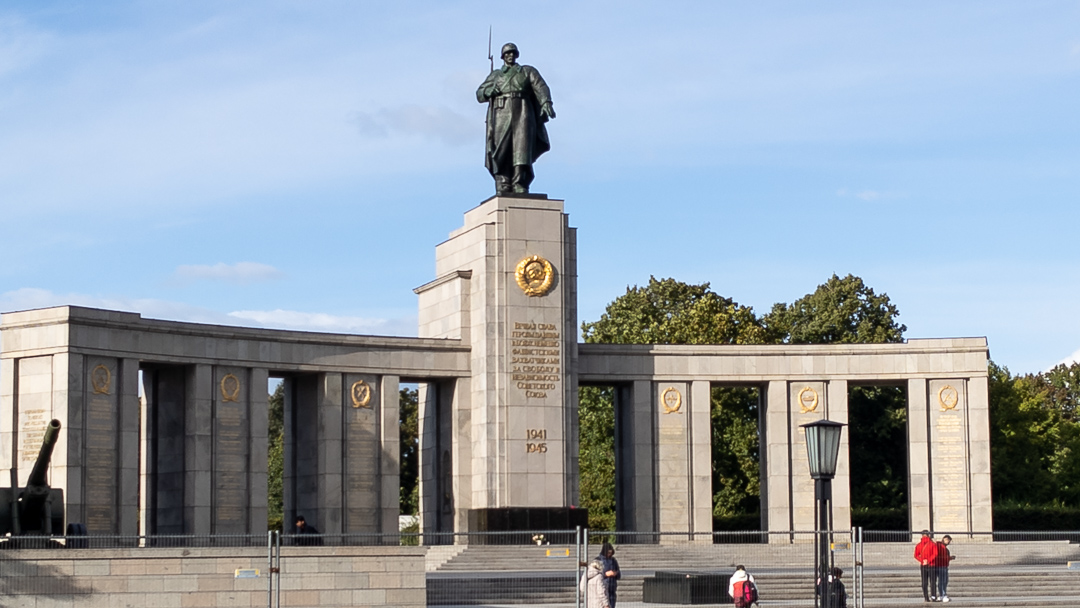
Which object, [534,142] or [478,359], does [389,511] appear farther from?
[534,142]

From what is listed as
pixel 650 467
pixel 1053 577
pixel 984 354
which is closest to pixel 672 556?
pixel 650 467

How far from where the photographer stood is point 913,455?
49.2 metres

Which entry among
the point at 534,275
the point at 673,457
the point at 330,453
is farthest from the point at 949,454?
the point at 330,453

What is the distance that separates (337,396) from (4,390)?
8.85 metres

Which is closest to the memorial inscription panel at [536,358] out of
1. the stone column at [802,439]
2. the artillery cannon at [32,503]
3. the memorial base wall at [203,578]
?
the stone column at [802,439]

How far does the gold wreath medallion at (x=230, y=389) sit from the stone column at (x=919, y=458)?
64.3 ft

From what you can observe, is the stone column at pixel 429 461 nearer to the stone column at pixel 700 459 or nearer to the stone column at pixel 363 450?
the stone column at pixel 363 450

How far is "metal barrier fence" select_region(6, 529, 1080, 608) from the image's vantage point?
29.0 meters

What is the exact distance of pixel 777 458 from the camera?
49.2 m

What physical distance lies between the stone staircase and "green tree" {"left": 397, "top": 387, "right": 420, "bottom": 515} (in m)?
43.7

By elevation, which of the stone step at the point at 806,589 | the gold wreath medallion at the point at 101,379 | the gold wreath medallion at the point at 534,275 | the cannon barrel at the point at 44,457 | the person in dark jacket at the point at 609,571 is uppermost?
the gold wreath medallion at the point at 534,275

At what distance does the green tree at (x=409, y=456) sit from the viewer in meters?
87.3

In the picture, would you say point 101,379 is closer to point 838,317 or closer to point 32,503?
point 32,503

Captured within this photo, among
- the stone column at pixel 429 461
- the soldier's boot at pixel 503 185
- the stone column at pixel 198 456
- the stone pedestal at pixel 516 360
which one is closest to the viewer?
the stone column at pixel 198 456
